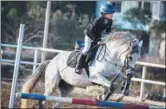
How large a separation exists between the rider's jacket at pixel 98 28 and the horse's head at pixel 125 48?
0.21 metres

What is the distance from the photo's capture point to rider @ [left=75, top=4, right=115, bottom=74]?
777cm

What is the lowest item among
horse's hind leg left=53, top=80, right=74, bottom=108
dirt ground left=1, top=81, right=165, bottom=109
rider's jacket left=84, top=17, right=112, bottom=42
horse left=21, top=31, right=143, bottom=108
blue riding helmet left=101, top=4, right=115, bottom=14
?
dirt ground left=1, top=81, right=165, bottom=109

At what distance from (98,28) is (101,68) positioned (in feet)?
1.98

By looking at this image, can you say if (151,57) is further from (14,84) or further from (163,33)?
(14,84)

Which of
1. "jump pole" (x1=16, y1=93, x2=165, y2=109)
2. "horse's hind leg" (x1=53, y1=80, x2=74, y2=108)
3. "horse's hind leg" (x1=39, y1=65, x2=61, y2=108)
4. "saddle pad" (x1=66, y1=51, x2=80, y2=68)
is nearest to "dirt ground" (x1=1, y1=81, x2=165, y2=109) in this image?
"horse's hind leg" (x1=39, y1=65, x2=61, y2=108)

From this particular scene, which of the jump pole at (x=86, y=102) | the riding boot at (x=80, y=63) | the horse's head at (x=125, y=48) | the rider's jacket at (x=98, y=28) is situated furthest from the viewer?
the riding boot at (x=80, y=63)

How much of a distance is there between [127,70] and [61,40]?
11.1 meters

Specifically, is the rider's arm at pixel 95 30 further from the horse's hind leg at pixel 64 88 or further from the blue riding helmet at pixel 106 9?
the horse's hind leg at pixel 64 88

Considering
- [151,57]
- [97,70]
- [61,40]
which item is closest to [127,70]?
[97,70]

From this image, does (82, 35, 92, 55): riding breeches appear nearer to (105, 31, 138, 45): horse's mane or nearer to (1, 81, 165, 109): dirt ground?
(105, 31, 138, 45): horse's mane

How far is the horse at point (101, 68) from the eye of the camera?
7.67 m

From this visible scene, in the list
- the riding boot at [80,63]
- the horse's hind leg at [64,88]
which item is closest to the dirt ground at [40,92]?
the horse's hind leg at [64,88]

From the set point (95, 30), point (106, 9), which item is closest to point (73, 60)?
point (95, 30)

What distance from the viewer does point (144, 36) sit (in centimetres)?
2328
